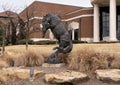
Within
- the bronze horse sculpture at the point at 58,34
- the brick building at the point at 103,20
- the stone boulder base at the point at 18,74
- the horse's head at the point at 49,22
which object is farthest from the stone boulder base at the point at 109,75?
the brick building at the point at 103,20

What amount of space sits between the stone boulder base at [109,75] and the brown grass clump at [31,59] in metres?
2.94

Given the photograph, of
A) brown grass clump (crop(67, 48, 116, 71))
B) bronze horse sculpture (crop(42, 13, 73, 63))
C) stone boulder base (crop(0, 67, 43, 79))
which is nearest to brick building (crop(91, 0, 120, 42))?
bronze horse sculpture (crop(42, 13, 73, 63))

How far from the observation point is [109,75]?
29.3 ft

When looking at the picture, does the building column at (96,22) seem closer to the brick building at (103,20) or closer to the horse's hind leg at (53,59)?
the brick building at (103,20)

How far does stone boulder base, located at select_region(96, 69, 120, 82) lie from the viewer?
28.8ft

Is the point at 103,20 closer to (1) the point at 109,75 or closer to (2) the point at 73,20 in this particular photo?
(2) the point at 73,20

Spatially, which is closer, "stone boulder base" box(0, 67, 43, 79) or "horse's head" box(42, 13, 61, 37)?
"stone boulder base" box(0, 67, 43, 79)

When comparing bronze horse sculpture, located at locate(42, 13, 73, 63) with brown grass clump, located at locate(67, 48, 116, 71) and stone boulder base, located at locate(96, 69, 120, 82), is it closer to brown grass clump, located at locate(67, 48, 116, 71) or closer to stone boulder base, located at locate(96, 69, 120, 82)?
brown grass clump, located at locate(67, 48, 116, 71)

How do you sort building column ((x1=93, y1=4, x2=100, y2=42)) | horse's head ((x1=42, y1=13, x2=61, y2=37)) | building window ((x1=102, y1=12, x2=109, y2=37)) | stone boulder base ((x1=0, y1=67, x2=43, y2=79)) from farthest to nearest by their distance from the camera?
building window ((x1=102, y1=12, x2=109, y2=37)), building column ((x1=93, y1=4, x2=100, y2=42)), horse's head ((x1=42, y1=13, x2=61, y2=37)), stone boulder base ((x1=0, y1=67, x2=43, y2=79))

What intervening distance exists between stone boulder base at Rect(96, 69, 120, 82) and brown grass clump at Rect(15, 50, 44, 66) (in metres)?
2.94

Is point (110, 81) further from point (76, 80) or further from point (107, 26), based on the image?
point (107, 26)

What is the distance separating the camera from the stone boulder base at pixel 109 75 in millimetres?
8766

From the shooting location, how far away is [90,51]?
10227mm

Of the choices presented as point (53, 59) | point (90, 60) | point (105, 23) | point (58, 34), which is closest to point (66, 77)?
point (90, 60)
